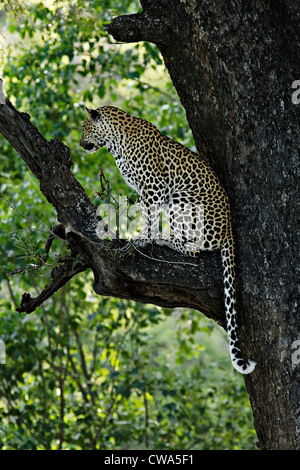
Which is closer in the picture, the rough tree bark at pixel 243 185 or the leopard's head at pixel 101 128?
the rough tree bark at pixel 243 185

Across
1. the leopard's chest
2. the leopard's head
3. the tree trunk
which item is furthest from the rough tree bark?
the leopard's head

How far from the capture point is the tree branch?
191 inches

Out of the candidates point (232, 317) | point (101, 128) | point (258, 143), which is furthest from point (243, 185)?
point (101, 128)

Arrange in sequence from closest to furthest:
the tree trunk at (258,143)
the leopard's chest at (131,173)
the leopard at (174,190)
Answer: the tree trunk at (258,143)
the leopard at (174,190)
the leopard's chest at (131,173)

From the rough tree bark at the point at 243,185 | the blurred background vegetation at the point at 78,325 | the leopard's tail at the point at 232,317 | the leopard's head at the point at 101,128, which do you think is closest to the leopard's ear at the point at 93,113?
the leopard's head at the point at 101,128

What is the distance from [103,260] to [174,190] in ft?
3.57

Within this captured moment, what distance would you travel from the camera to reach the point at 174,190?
559cm

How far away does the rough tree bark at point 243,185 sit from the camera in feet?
15.7

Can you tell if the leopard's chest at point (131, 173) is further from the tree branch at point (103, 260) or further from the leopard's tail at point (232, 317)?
the leopard's tail at point (232, 317)

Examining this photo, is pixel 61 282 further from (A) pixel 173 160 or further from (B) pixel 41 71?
(B) pixel 41 71

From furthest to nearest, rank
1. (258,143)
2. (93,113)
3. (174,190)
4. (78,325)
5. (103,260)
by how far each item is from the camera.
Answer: (78,325), (93,113), (174,190), (258,143), (103,260)

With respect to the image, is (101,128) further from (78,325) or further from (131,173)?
(78,325)

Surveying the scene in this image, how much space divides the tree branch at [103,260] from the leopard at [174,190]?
5.5 inches

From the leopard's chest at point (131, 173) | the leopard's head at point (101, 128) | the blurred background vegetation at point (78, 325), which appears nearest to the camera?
the leopard's chest at point (131, 173)
